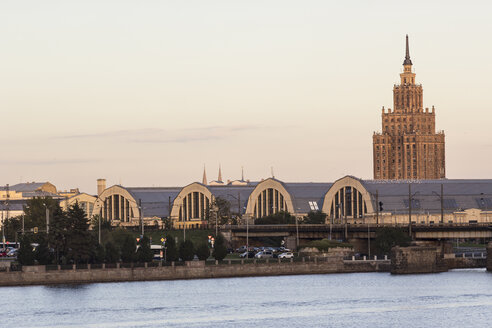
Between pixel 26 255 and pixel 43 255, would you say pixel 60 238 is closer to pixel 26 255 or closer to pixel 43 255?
pixel 43 255

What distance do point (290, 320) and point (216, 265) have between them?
163 feet

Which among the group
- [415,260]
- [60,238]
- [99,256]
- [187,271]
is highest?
[60,238]

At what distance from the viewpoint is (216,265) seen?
6786 inches

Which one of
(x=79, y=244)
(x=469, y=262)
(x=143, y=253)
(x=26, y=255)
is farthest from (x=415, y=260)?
(x=26, y=255)

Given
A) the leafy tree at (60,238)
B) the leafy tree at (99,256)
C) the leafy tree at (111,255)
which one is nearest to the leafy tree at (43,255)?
the leafy tree at (60,238)

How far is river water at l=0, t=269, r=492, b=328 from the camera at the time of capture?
123 metres

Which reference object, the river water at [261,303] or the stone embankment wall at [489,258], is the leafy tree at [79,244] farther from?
the stone embankment wall at [489,258]

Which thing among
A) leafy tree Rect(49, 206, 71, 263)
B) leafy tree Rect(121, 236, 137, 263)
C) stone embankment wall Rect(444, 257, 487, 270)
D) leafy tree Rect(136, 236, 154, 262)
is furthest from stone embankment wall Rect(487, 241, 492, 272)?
leafy tree Rect(49, 206, 71, 263)

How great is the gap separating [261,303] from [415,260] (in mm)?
43672

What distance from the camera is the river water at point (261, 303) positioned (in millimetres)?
122750

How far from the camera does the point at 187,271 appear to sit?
169875mm

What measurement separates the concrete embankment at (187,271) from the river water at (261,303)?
1.27 metres

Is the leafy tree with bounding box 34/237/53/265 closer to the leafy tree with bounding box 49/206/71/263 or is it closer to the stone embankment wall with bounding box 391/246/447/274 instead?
the leafy tree with bounding box 49/206/71/263

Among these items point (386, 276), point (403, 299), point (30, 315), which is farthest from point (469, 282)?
point (30, 315)
